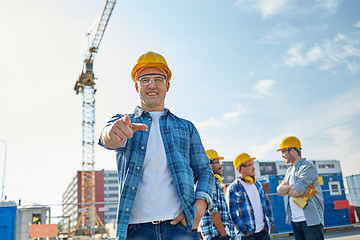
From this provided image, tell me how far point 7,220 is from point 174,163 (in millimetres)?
7710

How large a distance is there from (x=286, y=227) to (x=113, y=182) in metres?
119

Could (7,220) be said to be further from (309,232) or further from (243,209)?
(309,232)

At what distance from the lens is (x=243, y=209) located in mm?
4828

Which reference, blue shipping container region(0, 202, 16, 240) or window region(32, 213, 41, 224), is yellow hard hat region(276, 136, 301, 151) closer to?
blue shipping container region(0, 202, 16, 240)

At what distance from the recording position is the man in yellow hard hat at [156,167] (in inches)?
70.6

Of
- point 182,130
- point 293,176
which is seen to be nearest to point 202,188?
point 182,130

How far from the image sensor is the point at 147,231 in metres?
1.79

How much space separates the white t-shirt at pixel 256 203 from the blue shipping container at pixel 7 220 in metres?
6.10

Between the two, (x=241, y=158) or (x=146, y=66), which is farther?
(x=241, y=158)

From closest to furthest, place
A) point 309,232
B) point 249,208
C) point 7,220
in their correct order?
point 309,232 < point 249,208 < point 7,220

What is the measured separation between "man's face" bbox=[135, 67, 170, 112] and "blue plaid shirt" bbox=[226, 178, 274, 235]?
121 inches

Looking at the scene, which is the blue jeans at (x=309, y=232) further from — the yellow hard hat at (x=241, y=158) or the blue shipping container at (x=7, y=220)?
the blue shipping container at (x=7, y=220)

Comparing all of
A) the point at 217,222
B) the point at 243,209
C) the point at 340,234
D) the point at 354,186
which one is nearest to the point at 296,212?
the point at 243,209

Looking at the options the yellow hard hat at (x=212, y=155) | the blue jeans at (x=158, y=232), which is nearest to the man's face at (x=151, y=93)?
the blue jeans at (x=158, y=232)
